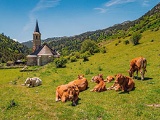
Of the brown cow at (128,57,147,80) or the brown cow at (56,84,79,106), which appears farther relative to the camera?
the brown cow at (128,57,147,80)

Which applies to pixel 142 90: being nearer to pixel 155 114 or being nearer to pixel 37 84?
pixel 155 114

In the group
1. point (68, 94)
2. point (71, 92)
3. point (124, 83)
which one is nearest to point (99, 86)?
point (124, 83)

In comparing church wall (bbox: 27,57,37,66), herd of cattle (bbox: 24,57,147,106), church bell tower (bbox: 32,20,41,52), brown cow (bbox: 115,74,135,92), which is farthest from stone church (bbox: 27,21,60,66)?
brown cow (bbox: 115,74,135,92)

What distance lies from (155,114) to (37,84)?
51.6ft

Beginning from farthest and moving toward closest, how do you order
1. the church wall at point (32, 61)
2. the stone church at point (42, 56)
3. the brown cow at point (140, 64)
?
the church wall at point (32, 61) < the stone church at point (42, 56) < the brown cow at point (140, 64)

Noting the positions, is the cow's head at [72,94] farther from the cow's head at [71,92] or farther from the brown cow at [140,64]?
the brown cow at [140,64]

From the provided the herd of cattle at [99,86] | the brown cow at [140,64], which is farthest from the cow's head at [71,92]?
the brown cow at [140,64]

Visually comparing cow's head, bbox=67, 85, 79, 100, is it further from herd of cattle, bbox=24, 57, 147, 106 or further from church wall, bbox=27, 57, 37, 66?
church wall, bbox=27, 57, 37, 66

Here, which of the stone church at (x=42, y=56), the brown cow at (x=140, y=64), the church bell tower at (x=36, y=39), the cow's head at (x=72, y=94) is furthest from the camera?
the church bell tower at (x=36, y=39)

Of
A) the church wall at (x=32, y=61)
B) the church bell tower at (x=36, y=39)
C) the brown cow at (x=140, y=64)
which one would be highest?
the church bell tower at (x=36, y=39)

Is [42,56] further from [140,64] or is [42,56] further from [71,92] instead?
[71,92]

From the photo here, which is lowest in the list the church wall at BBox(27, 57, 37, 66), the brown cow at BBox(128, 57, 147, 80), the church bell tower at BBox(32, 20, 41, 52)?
the church wall at BBox(27, 57, 37, 66)

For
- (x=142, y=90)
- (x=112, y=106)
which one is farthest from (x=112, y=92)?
(x=112, y=106)

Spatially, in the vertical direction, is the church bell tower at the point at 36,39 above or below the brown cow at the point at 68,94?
above
